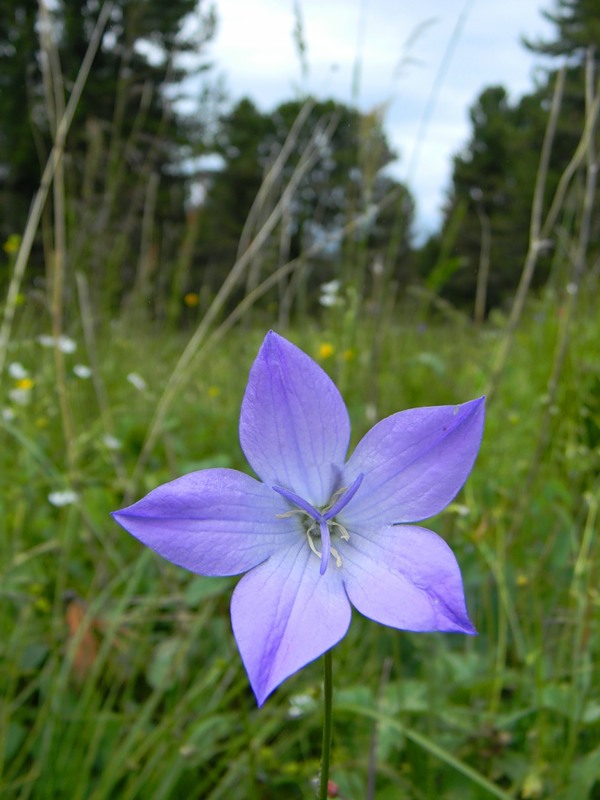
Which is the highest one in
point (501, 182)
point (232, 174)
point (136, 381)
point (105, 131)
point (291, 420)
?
point (501, 182)

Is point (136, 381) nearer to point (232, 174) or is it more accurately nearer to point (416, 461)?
point (416, 461)

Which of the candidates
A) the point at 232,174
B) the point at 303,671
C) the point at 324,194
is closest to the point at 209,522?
the point at 303,671

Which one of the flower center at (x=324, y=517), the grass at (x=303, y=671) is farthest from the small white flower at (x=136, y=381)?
the flower center at (x=324, y=517)

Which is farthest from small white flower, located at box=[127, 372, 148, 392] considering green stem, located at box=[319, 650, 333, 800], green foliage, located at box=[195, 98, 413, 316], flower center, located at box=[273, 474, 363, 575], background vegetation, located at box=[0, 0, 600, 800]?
green stem, located at box=[319, 650, 333, 800]

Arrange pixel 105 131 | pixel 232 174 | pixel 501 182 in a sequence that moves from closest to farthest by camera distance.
→ 1. pixel 105 131
2. pixel 232 174
3. pixel 501 182

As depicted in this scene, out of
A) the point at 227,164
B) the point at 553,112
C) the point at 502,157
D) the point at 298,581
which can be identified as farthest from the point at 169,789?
the point at 502,157

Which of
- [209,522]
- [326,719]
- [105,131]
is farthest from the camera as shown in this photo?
[105,131]

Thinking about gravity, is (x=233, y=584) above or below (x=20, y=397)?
below
